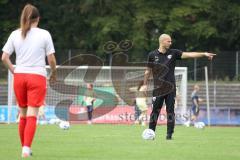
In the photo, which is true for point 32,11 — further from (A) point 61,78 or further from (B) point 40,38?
(A) point 61,78

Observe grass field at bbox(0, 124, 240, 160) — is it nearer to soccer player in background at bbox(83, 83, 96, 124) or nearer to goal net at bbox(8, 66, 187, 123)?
soccer player in background at bbox(83, 83, 96, 124)

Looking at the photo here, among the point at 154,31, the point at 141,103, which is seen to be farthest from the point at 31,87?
the point at 154,31

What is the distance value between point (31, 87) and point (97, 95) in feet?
69.3

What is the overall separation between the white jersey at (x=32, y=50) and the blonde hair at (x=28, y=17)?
0.36 ft

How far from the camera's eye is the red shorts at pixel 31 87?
34.4 ft

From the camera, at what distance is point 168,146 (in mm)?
13438

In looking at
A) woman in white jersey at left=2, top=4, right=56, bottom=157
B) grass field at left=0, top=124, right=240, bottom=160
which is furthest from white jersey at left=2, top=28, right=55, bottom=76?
grass field at left=0, top=124, right=240, bottom=160

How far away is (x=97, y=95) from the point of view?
31.6m

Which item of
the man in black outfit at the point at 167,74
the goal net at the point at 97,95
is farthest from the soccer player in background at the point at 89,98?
the man in black outfit at the point at 167,74

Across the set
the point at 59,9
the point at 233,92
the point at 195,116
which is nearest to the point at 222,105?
the point at 233,92

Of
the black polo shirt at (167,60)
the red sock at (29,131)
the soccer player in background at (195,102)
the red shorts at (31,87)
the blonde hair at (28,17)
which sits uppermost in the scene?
the blonde hair at (28,17)

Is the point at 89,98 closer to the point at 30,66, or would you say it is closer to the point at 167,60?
the point at 167,60

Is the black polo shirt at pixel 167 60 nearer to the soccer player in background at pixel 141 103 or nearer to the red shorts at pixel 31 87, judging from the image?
the red shorts at pixel 31 87

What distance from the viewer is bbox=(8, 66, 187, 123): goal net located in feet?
102
